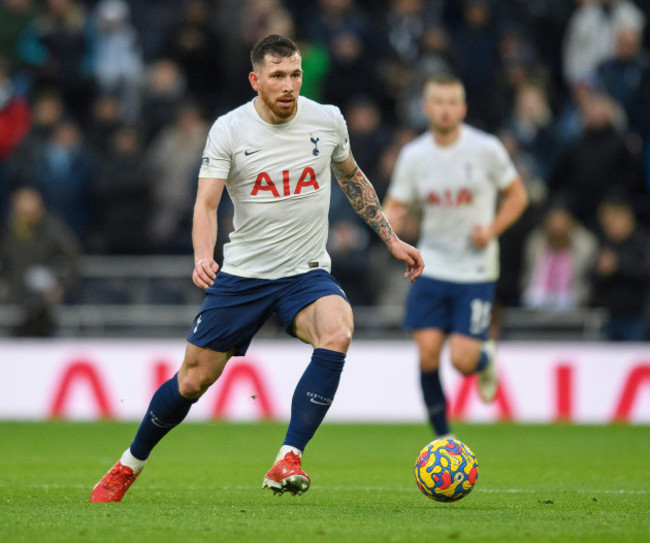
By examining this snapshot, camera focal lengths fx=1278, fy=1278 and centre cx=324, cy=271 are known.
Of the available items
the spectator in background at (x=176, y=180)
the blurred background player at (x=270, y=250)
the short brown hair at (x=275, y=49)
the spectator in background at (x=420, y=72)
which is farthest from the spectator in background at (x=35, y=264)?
the short brown hair at (x=275, y=49)

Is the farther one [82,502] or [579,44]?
[579,44]

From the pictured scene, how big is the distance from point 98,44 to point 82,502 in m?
11.5

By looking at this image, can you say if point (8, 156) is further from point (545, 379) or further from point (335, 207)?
point (545, 379)

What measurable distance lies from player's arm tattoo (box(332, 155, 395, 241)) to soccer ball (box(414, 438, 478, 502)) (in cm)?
142

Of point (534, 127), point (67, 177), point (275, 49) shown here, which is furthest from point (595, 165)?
point (275, 49)

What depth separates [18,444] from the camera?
11961 mm

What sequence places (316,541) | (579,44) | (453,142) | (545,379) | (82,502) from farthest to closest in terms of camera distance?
(579,44) < (545,379) < (453,142) < (82,502) < (316,541)

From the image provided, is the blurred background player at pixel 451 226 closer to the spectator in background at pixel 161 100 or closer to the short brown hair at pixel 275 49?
the short brown hair at pixel 275 49

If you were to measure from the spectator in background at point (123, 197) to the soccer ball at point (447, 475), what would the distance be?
9894 mm

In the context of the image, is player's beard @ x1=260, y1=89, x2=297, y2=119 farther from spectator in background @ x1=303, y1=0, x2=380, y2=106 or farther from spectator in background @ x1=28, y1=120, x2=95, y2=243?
spectator in background @ x1=303, y1=0, x2=380, y2=106

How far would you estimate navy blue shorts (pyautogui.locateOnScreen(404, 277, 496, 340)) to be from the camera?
10.1 metres

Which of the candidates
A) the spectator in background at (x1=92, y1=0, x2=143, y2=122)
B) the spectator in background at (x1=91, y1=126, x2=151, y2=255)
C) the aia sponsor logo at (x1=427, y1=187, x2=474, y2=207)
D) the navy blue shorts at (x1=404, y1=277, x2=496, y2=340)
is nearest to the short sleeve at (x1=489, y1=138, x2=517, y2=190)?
the aia sponsor logo at (x1=427, y1=187, x2=474, y2=207)

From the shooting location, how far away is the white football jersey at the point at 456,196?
10.2 metres

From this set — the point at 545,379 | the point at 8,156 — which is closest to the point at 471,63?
the point at 545,379
